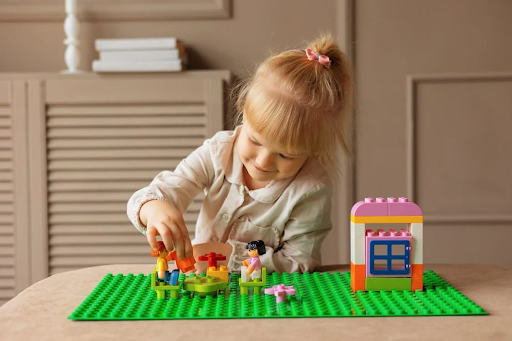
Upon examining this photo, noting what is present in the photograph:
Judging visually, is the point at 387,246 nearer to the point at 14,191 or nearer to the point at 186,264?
the point at 186,264

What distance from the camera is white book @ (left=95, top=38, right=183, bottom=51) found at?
194 cm

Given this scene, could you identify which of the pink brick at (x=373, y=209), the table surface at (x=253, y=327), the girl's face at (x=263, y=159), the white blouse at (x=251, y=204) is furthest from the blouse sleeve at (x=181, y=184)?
the pink brick at (x=373, y=209)

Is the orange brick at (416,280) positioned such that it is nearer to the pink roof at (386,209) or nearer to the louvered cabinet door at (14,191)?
the pink roof at (386,209)

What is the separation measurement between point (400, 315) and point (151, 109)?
134cm

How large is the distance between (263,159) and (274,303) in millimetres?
342

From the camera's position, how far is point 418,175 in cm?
219

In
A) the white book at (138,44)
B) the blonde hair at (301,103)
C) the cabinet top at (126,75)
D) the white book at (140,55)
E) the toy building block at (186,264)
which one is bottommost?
the toy building block at (186,264)

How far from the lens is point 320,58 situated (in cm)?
117

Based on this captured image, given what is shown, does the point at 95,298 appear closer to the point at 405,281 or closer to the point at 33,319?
the point at 33,319

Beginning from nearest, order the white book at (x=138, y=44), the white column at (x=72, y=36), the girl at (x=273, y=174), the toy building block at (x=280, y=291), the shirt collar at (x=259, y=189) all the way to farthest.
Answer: the toy building block at (x=280, y=291) → the girl at (x=273, y=174) → the shirt collar at (x=259, y=189) → the white book at (x=138, y=44) → the white column at (x=72, y=36)

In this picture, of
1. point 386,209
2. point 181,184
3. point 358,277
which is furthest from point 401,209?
point 181,184

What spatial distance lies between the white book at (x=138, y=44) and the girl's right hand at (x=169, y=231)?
1002mm

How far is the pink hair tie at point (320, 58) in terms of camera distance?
117 cm

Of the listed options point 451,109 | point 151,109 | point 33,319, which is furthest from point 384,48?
point 33,319
